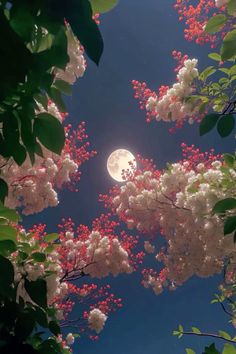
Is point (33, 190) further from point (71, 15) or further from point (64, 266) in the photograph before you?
point (71, 15)

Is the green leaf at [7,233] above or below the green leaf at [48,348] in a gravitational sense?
above

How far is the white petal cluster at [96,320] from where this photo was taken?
1200cm

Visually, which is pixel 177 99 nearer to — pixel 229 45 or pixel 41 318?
pixel 229 45

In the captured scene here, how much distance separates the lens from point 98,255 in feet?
39.9

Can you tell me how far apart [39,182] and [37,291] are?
8615 mm

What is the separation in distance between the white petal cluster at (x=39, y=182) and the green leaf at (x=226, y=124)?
23.6 ft

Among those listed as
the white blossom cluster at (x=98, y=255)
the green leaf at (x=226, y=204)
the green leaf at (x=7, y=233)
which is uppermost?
the white blossom cluster at (x=98, y=255)

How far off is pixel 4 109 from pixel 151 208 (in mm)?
9852

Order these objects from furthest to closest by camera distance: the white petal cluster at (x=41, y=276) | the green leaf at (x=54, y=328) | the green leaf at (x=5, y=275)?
the white petal cluster at (x=41, y=276) < the green leaf at (x=54, y=328) < the green leaf at (x=5, y=275)

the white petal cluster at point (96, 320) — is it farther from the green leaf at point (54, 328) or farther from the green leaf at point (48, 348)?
the green leaf at point (48, 348)

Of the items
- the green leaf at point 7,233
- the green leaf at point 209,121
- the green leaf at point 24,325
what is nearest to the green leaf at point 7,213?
the green leaf at point 7,233

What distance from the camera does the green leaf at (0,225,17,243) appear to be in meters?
1.90

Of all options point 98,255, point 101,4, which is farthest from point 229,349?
point 98,255

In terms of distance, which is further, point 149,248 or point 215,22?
point 149,248
